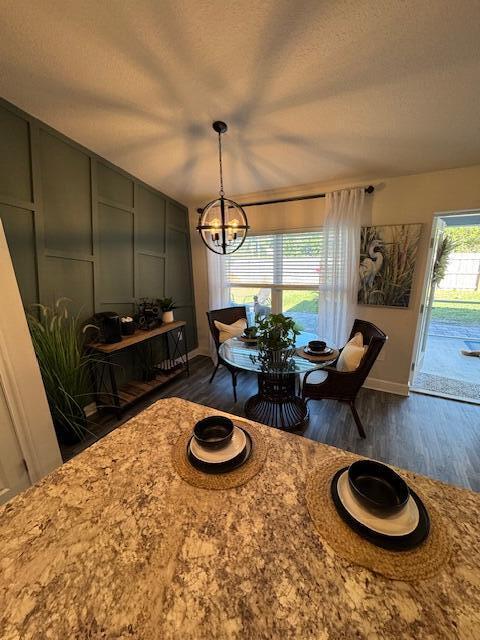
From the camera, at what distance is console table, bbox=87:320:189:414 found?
240 cm

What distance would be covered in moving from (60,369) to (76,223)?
1.33 metres

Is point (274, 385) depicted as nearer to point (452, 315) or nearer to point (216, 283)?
point (216, 283)

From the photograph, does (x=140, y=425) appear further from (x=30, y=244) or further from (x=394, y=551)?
(x=30, y=244)

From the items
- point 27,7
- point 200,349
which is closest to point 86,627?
point 27,7

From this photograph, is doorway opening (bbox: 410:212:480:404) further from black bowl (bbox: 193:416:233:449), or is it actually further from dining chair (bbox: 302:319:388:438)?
black bowl (bbox: 193:416:233:449)

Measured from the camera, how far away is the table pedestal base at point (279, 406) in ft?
7.48

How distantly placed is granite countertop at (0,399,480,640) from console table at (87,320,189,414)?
1.83m

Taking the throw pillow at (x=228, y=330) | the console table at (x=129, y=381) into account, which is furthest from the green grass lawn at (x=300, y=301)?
the console table at (x=129, y=381)

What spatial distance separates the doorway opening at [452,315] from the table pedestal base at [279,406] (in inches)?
61.7

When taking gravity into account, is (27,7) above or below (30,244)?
above

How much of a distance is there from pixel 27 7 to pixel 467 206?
3.43 meters

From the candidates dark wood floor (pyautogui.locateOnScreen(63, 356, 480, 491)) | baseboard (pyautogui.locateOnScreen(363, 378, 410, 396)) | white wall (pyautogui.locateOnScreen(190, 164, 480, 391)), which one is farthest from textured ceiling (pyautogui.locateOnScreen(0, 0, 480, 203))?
dark wood floor (pyautogui.locateOnScreen(63, 356, 480, 491))

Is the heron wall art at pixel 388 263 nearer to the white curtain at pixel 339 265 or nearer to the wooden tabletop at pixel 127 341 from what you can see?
the white curtain at pixel 339 265

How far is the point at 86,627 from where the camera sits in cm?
41
